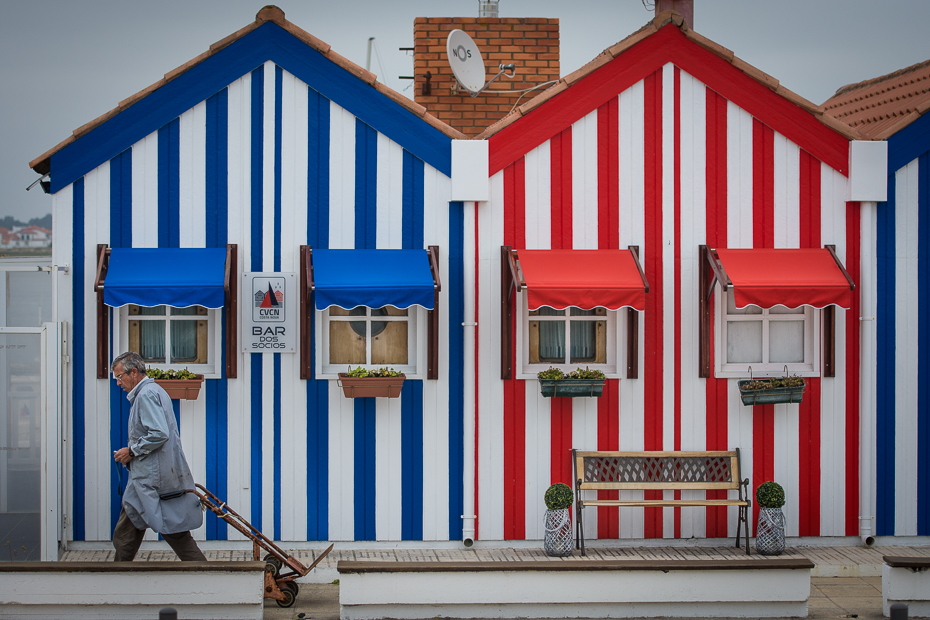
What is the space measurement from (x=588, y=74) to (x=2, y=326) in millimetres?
5670

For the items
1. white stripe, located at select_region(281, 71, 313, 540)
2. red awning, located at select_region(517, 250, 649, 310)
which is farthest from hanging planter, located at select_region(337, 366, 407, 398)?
red awning, located at select_region(517, 250, 649, 310)

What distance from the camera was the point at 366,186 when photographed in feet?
23.6

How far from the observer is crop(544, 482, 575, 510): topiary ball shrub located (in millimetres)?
6848

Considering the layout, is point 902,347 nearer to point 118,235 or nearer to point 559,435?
point 559,435

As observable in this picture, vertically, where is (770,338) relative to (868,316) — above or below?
below

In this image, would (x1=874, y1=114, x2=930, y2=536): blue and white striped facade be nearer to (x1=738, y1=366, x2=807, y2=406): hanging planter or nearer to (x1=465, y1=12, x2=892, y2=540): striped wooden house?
(x1=465, y1=12, x2=892, y2=540): striped wooden house

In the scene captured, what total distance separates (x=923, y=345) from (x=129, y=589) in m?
7.10

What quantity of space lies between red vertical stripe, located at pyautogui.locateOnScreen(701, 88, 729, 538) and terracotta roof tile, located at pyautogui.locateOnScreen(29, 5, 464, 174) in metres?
2.37

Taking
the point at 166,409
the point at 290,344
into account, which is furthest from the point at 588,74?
the point at 166,409

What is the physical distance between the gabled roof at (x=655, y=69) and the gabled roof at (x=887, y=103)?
563 millimetres

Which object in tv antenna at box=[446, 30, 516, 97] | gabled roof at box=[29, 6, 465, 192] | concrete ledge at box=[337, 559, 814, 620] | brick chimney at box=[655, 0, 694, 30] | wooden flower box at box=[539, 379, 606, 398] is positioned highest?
brick chimney at box=[655, 0, 694, 30]

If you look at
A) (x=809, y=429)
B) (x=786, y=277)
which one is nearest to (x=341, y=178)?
(x=786, y=277)

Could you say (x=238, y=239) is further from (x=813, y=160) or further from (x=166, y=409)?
(x=813, y=160)

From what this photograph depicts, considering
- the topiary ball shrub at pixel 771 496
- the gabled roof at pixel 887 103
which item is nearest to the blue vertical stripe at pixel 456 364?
the topiary ball shrub at pixel 771 496
